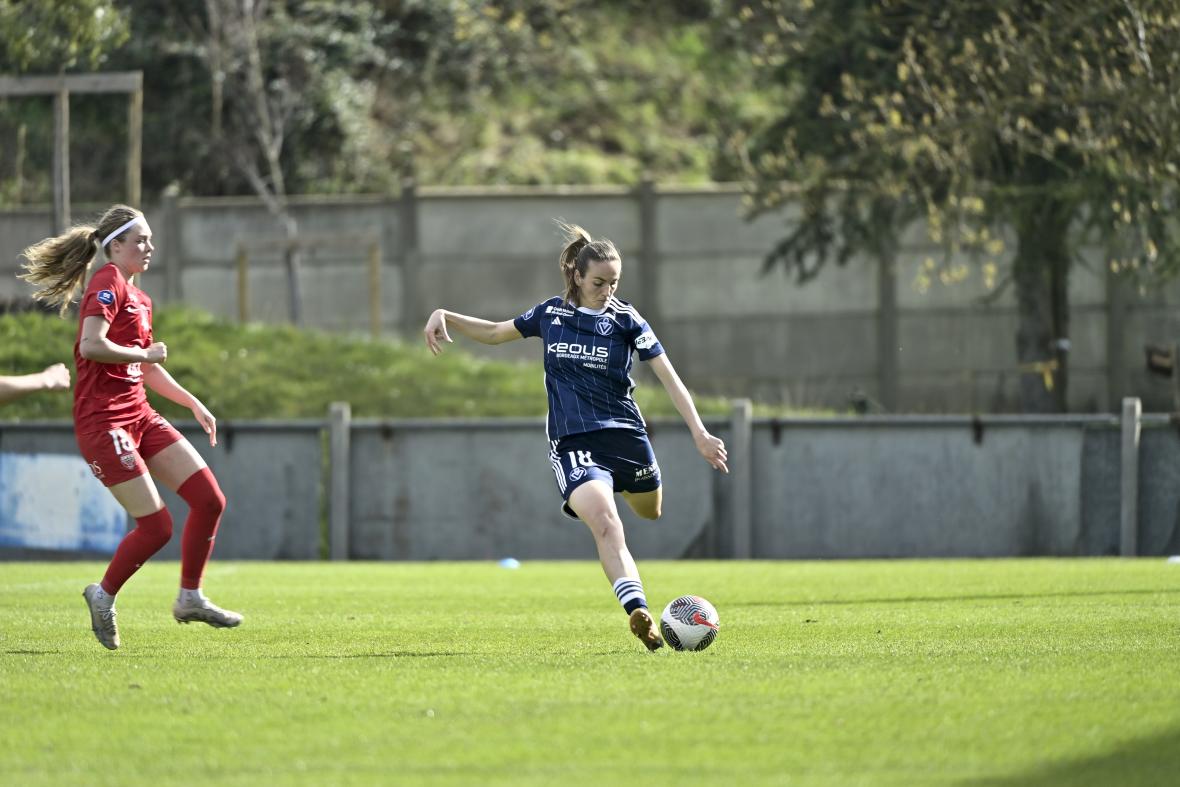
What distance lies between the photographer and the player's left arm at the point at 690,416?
25.6 ft

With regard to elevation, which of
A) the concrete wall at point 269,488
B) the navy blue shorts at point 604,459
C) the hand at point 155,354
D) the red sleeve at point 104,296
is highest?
the red sleeve at point 104,296

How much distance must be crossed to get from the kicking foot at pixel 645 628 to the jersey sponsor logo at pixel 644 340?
4.38 feet

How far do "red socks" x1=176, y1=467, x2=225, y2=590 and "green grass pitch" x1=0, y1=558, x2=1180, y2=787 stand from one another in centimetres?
33

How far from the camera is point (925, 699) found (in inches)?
236

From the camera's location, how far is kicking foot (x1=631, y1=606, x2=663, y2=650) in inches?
294

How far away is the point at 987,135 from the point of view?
66.3ft

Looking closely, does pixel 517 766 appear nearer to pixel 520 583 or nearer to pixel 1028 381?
pixel 520 583

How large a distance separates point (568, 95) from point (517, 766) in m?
32.2

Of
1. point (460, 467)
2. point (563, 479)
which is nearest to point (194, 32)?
point (460, 467)

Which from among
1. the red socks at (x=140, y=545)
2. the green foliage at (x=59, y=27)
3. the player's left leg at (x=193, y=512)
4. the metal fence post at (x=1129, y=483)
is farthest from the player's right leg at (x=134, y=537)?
the metal fence post at (x=1129, y=483)

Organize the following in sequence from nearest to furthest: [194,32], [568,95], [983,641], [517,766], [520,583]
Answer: [517,766]
[983,641]
[520,583]
[194,32]
[568,95]

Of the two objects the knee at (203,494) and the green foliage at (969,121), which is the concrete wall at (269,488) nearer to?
the green foliage at (969,121)

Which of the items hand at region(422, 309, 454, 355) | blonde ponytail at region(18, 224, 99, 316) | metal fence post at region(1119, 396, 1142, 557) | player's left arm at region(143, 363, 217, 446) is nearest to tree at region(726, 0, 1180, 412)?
metal fence post at region(1119, 396, 1142, 557)

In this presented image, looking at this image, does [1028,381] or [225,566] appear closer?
[225,566]
